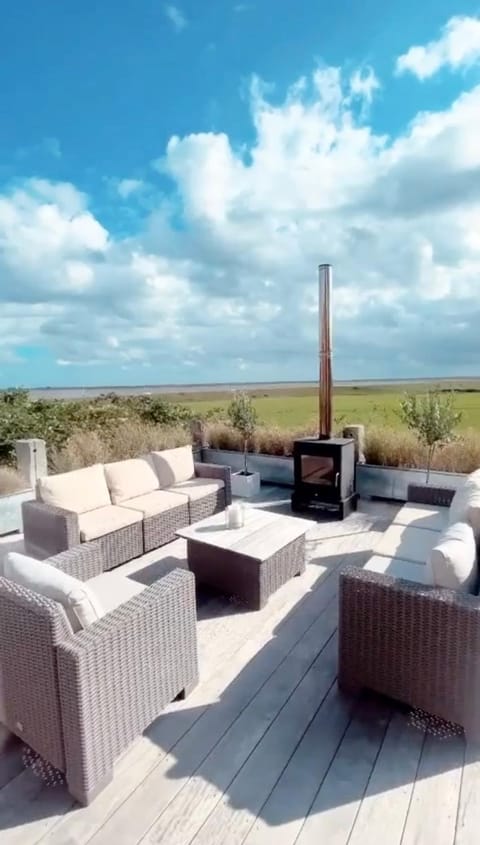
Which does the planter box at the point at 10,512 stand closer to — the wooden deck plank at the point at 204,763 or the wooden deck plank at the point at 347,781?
the wooden deck plank at the point at 204,763

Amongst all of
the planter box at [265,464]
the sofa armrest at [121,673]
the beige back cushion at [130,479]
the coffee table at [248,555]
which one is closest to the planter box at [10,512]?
the beige back cushion at [130,479]

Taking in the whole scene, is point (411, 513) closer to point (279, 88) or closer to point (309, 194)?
point (309, 194)

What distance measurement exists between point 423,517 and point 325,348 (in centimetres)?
246

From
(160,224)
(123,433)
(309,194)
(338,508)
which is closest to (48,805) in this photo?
(338,508)

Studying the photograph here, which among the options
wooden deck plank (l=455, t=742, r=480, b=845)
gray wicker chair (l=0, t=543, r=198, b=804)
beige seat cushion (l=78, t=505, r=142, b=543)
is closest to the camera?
wooden deck plank (l=455, t=742, r=480, b=845)

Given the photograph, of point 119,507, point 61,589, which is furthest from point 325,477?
point 61,589

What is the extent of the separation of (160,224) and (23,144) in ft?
6.90

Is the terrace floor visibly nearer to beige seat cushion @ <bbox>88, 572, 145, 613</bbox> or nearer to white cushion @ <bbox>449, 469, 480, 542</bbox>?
beige seat cushion @ <bbox>88, 572, 145, 613</bbox>

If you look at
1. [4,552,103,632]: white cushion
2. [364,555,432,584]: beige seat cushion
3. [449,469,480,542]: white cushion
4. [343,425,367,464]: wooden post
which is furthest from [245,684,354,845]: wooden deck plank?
[343,425,367,464]: wooden post

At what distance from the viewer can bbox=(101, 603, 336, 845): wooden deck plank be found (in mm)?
1531

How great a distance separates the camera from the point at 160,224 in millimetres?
6699

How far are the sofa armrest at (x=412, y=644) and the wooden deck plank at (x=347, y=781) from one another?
139 millimetres

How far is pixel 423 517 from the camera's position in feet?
11.8

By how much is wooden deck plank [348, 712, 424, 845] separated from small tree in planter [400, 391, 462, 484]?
366 centimetres
